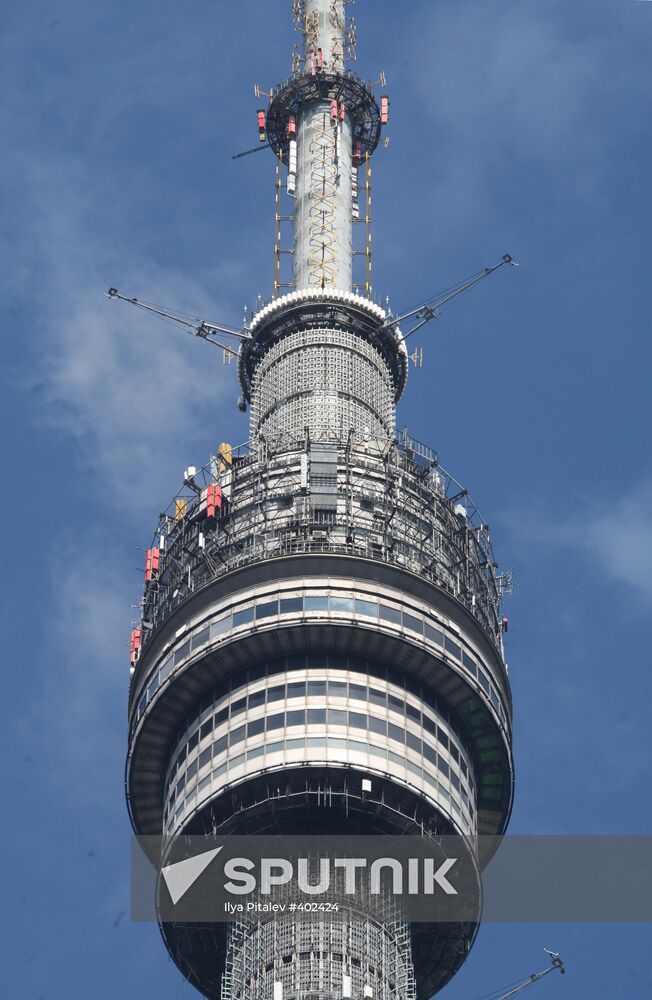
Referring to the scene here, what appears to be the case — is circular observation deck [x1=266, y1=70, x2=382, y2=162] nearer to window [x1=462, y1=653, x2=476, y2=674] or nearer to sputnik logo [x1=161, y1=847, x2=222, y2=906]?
window [x1=462, y1=653, x2=476, y2=674]

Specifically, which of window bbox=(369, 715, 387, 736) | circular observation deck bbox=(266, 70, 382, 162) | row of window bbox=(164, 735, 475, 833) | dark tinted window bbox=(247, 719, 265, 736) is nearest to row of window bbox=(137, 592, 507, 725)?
dark tinted window bbox=(247, 719, 265, 736)

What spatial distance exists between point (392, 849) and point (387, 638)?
410 inches

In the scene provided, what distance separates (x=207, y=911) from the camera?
107 meters

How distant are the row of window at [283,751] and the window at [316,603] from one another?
673 centimetres

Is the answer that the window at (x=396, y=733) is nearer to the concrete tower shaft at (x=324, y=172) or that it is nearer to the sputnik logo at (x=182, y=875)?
the sputnik logo at (x=182, y=875)

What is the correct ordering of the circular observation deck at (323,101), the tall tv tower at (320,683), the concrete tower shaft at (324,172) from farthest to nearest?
the circular observation deck at (323,101) → the concrete tower shaft at (324,172) → the tall tv tower at (320,683)

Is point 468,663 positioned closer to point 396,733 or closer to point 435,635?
point 435,635

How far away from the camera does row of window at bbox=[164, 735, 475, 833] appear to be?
105875 mm

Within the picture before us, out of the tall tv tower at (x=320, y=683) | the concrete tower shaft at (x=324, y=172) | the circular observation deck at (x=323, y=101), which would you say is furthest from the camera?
the circular observation deck at (x=323, y=101)

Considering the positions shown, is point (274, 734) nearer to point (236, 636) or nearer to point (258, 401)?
point (236, 636)

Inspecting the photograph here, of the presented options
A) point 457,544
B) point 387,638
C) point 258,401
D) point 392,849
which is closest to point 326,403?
point 258,401

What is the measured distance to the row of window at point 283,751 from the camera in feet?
347

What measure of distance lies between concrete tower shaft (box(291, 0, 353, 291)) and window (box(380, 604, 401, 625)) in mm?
33882

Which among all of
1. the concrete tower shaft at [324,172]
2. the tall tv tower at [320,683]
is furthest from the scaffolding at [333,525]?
the concrete tower shaft at [324,172]
